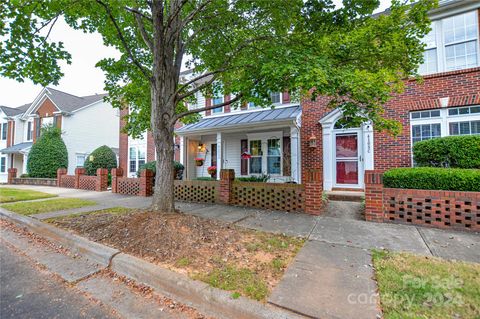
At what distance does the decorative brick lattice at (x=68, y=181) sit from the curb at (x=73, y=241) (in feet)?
27.6

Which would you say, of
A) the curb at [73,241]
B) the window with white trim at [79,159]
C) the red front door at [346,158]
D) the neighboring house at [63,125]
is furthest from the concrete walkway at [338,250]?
the neighboring house at [63,125]

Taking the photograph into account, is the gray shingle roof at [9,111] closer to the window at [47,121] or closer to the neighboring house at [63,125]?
the neighboring house at [63,125]

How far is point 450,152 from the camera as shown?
6.11m

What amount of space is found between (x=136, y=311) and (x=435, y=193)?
5.76 metres

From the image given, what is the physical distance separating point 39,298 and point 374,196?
6.01 meters

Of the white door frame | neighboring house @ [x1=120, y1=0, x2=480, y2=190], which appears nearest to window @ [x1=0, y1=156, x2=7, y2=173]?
neighboring house @ [x1=120, y1=0, x2=480, y2=190]

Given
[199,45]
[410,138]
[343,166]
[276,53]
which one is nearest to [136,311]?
[276,53]

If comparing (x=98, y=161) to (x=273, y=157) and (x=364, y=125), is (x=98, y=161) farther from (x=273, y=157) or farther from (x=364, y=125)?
(x=364, y=125)

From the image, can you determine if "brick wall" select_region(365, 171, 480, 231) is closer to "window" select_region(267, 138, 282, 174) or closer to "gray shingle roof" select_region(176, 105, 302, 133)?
"gray shingle roof" select_region(176, 105, 302, 133)

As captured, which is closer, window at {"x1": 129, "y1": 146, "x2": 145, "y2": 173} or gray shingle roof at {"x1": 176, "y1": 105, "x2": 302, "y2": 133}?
gray shingle roof at {"x1": 176, "y1": 105, "x2": 302, "y2": 133}

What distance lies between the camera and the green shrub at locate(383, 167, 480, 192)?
4617 mm

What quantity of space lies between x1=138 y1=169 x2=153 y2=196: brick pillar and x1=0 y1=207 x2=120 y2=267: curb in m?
3.83

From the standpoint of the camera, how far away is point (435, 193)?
4652 mm

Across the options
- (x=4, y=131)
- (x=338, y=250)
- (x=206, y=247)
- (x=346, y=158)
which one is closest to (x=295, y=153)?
(x=346, y=158)
